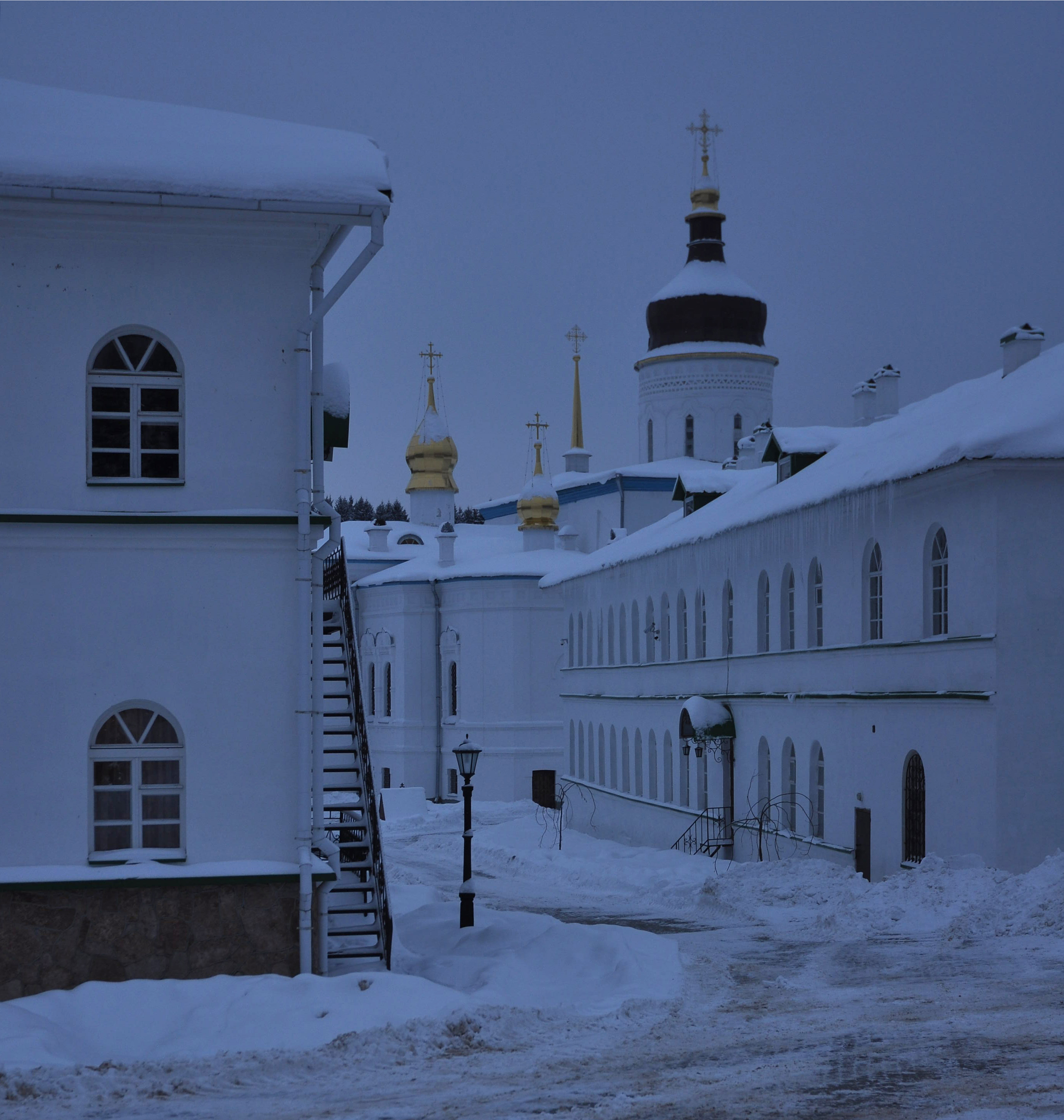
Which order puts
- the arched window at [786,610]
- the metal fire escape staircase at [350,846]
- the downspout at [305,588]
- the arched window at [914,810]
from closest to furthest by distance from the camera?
Result: the downspout at [305,588] < the metal fire escape staircase at [350,846] < the arched window at [914,810] < the arched window at [786,610]

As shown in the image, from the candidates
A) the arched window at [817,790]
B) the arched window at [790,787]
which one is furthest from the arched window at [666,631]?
the arched window at [817,790]

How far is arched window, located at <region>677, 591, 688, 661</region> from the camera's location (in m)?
31.0

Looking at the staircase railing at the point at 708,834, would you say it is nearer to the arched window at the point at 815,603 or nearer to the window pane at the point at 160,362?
the arched window at the point at 815,603

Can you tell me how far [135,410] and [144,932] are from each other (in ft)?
13.6

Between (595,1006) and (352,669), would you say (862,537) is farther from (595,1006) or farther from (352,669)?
(595,1006)

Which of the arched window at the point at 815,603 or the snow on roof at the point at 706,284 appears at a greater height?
the snow on roof at the point at 706,284

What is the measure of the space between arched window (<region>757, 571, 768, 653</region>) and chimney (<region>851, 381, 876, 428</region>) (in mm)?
5086

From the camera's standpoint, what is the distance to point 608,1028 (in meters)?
11.7

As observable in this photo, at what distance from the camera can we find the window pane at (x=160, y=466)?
12.9 m

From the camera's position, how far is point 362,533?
5916 cm

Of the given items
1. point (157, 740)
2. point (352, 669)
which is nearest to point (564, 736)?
point (352, 669)

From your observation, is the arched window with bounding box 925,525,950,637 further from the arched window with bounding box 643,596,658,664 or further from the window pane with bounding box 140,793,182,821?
the arched window with bounding box 643,596,658,664

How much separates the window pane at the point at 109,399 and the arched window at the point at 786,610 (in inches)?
564

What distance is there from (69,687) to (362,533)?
46663 millimetres
